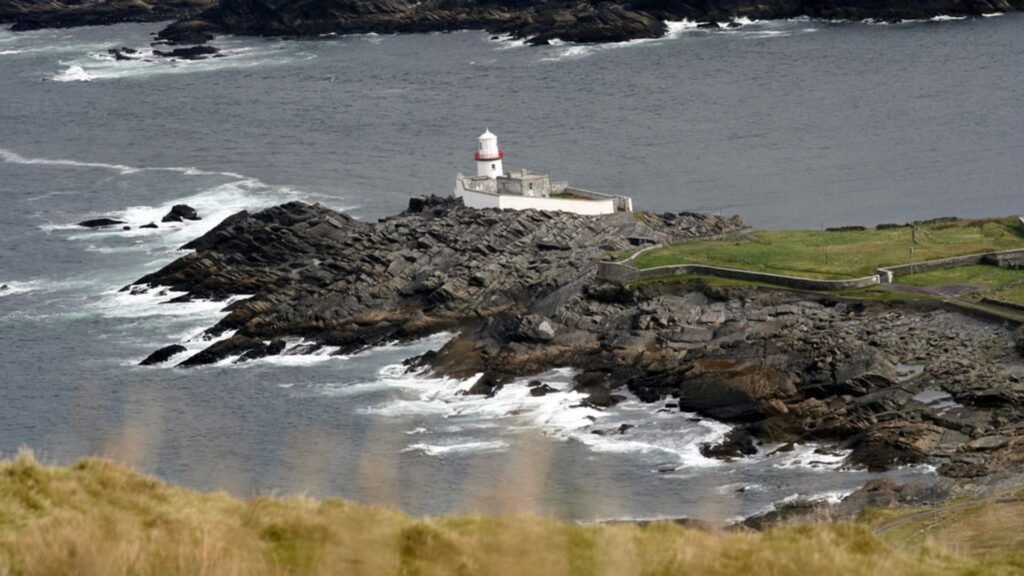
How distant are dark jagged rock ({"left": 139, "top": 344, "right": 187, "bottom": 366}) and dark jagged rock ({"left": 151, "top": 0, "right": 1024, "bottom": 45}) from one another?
97260 mm

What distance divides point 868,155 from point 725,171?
31.5ft

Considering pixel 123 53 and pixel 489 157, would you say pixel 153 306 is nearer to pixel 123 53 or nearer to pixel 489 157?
pixel 489 157

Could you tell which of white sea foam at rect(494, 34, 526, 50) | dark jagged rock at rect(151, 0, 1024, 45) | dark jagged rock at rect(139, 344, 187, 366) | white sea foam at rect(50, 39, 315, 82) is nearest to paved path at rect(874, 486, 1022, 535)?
dark jagged rock at rect(139, 344, 187, 366)

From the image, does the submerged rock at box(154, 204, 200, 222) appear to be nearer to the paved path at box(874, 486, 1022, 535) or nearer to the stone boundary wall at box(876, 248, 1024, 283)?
the stone boundary wall at box(876, 248, 1024, 283)

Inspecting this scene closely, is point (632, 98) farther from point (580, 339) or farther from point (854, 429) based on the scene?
point (854, 429)

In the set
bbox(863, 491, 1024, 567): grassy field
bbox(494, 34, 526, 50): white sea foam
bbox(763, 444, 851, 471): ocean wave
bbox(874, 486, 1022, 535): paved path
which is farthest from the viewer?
bbox(494, 34, 526, 50): white sea foam

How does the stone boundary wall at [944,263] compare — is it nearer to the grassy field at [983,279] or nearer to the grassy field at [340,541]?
the grassy field at [983,279]

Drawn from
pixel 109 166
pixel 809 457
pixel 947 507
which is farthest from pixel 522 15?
pixel 947 507

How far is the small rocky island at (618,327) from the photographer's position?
174 ft

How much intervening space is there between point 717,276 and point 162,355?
73.5ft

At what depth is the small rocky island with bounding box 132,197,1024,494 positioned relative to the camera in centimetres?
5300

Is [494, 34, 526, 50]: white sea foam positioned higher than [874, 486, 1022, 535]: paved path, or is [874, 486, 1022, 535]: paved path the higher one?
[494, 34, 526, 50]: white sea foam

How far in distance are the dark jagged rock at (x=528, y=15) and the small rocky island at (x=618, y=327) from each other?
266 ft

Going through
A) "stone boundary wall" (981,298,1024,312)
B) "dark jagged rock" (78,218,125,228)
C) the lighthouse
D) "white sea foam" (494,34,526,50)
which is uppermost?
"white sea foam" (494,34,526,50)
